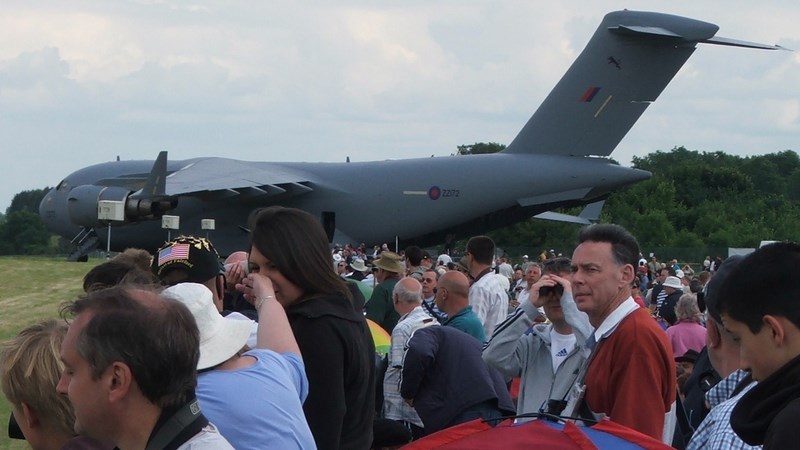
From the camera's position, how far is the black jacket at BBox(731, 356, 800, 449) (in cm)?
235

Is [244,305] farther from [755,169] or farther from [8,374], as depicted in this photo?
[755,169]

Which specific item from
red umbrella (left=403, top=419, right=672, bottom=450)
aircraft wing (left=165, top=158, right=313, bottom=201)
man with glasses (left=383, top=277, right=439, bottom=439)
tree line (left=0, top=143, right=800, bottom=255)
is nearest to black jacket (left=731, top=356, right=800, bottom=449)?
red umbrella (left=403, top=419, right=672, bottom=450)

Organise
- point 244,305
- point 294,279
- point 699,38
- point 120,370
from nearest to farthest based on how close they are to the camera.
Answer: point 120,370 → point 294,279 → point 244,305 → point 699,38

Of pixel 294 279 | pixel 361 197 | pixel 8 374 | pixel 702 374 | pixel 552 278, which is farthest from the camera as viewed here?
pixel 361 197

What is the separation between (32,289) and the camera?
881 inches

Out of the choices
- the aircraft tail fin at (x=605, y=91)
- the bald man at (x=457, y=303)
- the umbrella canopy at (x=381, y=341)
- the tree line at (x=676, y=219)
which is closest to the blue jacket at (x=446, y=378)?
the umbrella canopy at (x=381, y=341)

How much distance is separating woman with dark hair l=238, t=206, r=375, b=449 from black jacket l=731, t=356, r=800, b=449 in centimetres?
171

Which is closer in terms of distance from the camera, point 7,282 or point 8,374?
point 8,374

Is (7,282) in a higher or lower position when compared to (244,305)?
lower

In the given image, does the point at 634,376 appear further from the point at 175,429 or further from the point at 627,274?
the point at 175,429

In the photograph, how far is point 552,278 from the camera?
5023 millimetres

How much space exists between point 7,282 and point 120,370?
72.2 feet

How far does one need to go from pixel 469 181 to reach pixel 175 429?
1074 inches

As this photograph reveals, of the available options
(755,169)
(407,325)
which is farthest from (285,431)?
(755,169)
